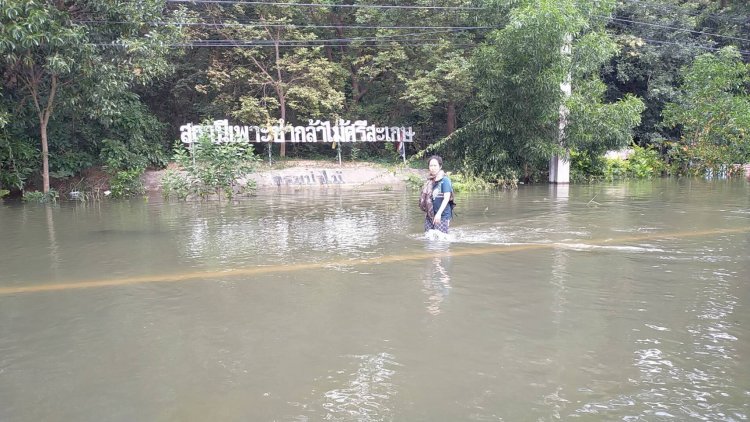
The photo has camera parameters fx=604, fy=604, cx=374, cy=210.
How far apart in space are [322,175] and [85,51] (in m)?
10.1

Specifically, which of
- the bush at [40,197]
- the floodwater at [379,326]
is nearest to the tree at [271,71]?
the bush at [40,197]

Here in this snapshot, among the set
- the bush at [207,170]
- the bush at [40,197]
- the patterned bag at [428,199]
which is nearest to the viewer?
the patterned bag at [428,199]

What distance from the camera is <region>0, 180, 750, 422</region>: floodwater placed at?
12.2ft

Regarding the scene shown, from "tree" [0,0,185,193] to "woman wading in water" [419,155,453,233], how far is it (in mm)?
11257

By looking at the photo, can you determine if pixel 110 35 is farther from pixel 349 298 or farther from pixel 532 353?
pixel 532 353

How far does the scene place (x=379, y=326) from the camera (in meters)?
5.15

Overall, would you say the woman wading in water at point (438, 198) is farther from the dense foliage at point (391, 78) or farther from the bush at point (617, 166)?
the bush at point (617, 166)

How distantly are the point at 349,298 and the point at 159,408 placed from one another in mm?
2633

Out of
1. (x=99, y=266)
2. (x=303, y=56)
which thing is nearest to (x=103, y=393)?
(x=99, y=266)

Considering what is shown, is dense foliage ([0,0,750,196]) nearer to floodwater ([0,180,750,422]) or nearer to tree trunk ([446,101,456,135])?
tree trunk ([446,101,456,135])

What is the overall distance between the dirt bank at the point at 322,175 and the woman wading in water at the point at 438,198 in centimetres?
1283

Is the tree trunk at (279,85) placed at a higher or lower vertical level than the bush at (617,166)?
higher

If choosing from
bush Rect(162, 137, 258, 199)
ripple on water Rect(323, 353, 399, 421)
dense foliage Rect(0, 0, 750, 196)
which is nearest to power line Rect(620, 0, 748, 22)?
dense foliage Rect(0, 0, 750, 196)

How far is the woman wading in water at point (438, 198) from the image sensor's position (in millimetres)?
9273
